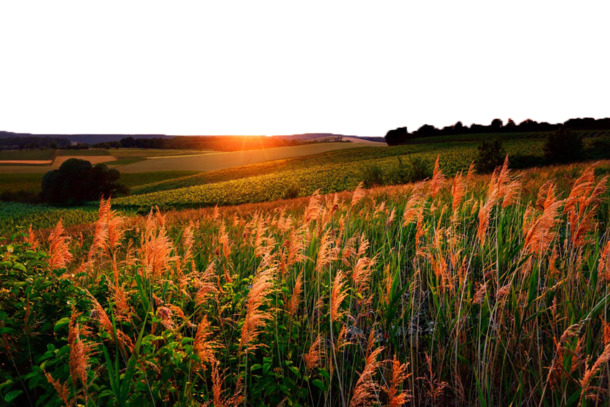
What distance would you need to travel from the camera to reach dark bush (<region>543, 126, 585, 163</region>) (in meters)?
38.6

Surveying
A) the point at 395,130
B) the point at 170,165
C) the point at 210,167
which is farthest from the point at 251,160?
the point at 395,130

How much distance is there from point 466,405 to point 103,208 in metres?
3.59

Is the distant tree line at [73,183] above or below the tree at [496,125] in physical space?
below

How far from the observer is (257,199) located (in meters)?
43.7

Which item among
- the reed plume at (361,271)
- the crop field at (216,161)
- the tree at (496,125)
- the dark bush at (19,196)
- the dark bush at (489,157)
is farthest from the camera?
the tree at (496,125)

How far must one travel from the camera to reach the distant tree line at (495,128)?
91688 millimetres

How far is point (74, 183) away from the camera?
2189 inches

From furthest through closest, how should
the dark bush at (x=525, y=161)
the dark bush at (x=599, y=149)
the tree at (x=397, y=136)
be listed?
the tree at (x=397, y=136) < the dark bush at (x=599, y=149) < the dark bush at (x=525, y=161)

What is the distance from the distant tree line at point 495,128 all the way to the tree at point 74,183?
79535mm

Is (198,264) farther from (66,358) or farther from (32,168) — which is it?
(32,168)

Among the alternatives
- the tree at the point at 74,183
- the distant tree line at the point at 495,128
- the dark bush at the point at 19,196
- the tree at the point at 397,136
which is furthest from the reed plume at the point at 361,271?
the tree at the point at 397,136

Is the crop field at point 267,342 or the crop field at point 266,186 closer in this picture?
the crop field at point 267,342

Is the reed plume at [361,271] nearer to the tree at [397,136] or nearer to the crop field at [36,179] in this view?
the crop field at [36,179]

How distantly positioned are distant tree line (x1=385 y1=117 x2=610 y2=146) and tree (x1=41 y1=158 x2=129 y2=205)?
7953cm
